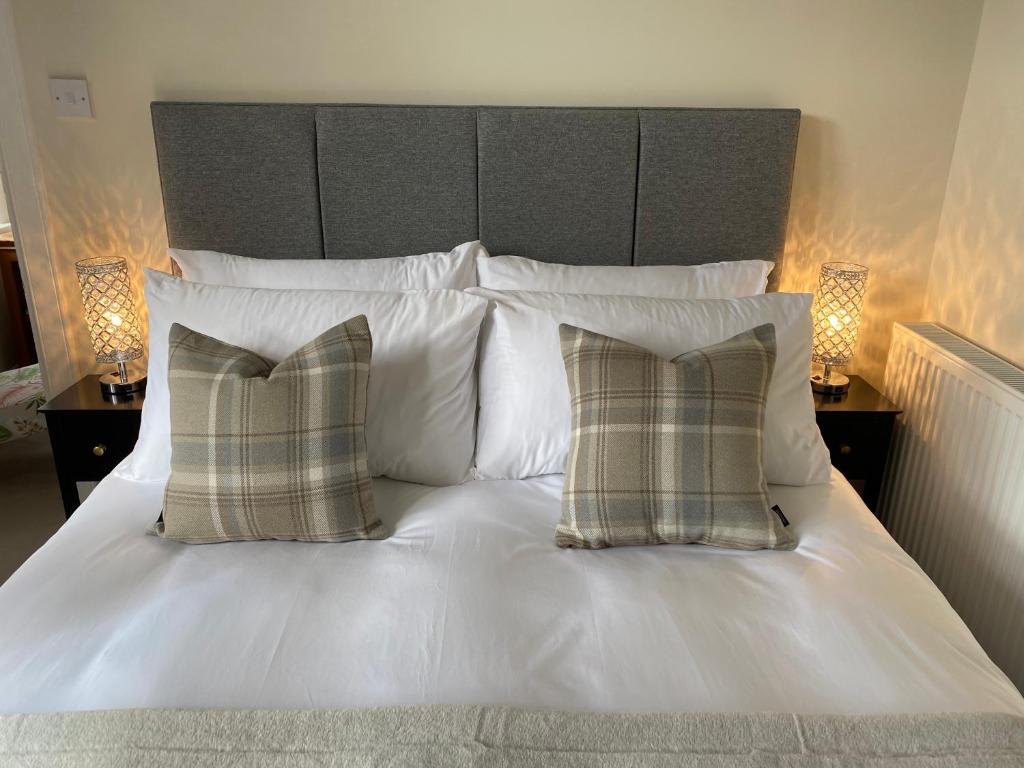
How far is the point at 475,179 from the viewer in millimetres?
2148

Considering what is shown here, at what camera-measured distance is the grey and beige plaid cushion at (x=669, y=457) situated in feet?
5.03

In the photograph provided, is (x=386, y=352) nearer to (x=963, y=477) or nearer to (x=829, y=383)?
(x=829, y=383)

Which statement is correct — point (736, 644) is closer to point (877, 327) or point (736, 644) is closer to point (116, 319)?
point (877, 327)

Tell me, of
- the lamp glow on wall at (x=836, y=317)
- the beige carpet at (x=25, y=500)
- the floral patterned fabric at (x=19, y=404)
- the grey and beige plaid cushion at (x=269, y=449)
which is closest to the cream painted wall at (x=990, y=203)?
the lamp glow on wall at (x=836, y=317)

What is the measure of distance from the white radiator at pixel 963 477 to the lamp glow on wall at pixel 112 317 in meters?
2.17

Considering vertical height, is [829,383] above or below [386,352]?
below

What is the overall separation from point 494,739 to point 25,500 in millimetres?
2445

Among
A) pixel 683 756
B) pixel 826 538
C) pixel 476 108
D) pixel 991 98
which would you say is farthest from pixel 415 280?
pixel 991 98

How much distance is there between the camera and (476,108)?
2.11 meters

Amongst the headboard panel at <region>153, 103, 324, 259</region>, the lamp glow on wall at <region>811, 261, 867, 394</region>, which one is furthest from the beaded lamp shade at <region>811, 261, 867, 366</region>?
the headboard panel at <region>153, 103, 324, 259</region>

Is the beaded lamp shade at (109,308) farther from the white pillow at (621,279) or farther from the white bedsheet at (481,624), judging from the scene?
the white pillow at (621,279)

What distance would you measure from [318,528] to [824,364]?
150 cm

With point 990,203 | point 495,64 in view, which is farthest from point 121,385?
point 990,203

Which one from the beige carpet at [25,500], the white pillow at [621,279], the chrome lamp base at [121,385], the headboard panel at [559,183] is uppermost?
the headboard panel at [559,183]
